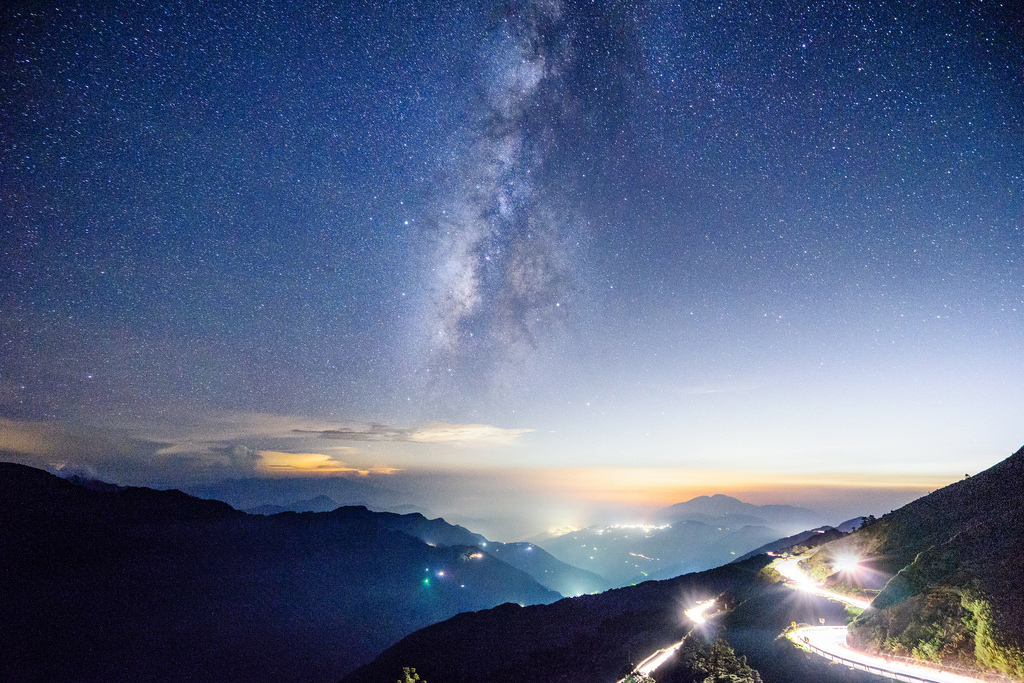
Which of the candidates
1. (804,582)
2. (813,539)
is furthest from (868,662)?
(813,539)

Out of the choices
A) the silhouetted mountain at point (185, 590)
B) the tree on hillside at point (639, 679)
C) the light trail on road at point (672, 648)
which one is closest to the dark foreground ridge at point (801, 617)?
the light trail on road at point (672, 648)

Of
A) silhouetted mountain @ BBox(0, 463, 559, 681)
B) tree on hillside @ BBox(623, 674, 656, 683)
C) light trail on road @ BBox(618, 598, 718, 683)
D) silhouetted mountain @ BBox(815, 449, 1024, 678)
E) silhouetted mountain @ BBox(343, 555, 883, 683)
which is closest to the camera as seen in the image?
silhouetted mountain @ BBox(815, 449, 1024, 678)

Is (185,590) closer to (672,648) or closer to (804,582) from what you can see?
(672,648)

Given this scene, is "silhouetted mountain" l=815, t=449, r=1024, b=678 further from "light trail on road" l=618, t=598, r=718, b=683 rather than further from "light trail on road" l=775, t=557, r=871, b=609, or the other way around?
"light trail on road" l=618, t=598, r=718, b=683

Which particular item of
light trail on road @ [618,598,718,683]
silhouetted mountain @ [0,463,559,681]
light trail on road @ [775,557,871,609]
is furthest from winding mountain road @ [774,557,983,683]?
silhouetted mountain @ [0,463,559,681]

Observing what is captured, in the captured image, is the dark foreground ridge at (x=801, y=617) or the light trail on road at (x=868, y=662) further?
the dark foreground ridge at (x=801, y=617)

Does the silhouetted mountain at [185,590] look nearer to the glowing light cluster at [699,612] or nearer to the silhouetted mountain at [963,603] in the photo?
the glowing light cluster at [699,612]

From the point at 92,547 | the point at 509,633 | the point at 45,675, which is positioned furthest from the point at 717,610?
the point at 92,547

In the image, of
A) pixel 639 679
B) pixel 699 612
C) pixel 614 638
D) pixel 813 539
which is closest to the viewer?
pixel 639 679
